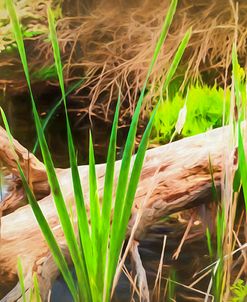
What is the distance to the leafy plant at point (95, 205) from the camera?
1.30 meters

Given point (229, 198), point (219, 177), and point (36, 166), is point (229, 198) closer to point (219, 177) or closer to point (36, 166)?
point (219, 177)

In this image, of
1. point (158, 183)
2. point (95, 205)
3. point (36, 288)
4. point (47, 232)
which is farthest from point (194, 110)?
point (36, 288)

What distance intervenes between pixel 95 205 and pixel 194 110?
40 centimetres

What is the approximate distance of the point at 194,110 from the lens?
133 cm

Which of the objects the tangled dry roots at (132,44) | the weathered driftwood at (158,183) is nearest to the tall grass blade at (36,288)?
the weathered driftwood at (158,183)

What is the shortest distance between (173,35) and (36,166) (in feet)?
1.84

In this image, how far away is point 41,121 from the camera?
1.34 metres

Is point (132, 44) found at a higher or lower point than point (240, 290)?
higher

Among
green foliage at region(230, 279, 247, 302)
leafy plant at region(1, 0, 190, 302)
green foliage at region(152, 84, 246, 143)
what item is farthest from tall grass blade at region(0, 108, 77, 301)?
green foliage at region(230, 279, 247, 302)

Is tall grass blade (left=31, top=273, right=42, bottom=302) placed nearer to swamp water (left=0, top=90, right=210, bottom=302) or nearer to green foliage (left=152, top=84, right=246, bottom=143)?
swamp water (left=0, top=90, right=210, bottom=302)

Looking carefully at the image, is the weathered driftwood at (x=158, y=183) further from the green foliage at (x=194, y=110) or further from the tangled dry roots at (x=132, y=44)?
the tangled dry roots at (x=132, y=44)

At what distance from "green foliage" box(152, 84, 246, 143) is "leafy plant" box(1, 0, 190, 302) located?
4cm

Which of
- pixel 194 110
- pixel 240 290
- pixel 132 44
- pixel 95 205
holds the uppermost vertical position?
pixel 132 44

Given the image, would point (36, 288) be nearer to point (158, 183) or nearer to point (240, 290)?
point (158, 183)
